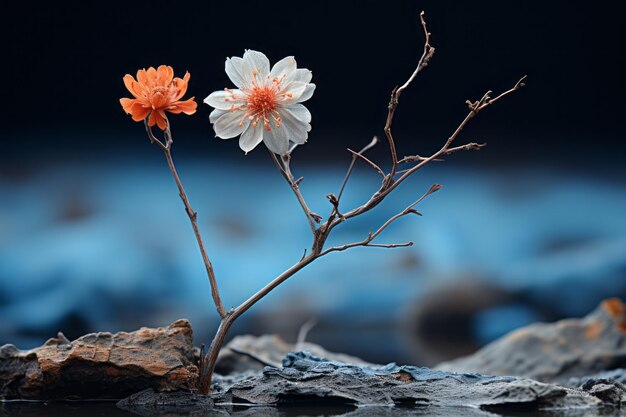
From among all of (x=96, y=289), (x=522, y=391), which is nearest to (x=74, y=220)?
(x=96, y=289)

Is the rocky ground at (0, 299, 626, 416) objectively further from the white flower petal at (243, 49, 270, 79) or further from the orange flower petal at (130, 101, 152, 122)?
the white flower petal at (243, 49, 270, 79)

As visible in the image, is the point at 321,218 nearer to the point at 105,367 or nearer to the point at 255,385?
the point at 255,385

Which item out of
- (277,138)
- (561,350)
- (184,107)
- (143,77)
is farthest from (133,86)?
(561,350)

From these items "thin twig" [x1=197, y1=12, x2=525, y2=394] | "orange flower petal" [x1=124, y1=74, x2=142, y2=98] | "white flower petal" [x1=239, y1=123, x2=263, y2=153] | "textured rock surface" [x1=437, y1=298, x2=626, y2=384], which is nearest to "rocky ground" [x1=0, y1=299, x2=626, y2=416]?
"thin twig" [x1=197, y1=12, x2=525, y2=394]

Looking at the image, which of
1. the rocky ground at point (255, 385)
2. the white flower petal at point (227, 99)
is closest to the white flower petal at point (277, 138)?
the white flower petal at point (227, 99)

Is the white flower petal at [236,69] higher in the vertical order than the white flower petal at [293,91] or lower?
higher

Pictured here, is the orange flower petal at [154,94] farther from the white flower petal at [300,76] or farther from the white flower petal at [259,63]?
the white flower petal at [300,76]
